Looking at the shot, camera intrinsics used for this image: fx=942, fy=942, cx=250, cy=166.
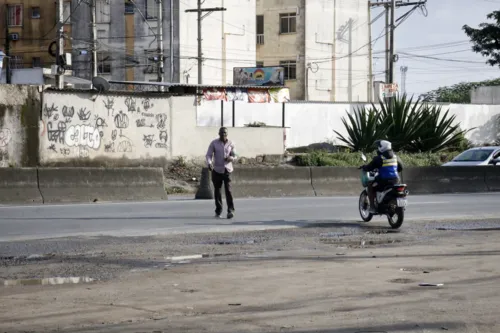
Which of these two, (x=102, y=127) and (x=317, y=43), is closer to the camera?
(x=102, y=127)

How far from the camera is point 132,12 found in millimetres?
65812

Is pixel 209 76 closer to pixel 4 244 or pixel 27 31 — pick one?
pixel 27 31

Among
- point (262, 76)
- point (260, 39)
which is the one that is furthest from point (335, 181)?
point (260, 39)

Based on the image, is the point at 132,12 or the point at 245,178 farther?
the point at 132,12

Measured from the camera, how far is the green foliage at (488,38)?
54062mm

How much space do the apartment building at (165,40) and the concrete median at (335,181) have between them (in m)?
35.7

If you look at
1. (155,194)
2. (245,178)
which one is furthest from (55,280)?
(245,178)

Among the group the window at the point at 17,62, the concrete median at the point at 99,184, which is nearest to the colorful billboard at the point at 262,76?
the window at the point at 17,62

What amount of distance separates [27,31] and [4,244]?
58.4 metres

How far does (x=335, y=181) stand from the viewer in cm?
2761

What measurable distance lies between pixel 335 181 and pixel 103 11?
140 feet

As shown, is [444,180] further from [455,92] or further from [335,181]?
[455,92]

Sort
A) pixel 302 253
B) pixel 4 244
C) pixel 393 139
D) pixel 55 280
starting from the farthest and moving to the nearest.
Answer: pixel 393 139
pixel 4 244
pixel 302 253
pixel 55 280

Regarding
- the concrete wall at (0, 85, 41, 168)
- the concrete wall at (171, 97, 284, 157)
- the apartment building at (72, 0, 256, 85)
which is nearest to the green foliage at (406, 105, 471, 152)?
the concrete wall at (171, 97, 284, 157)
